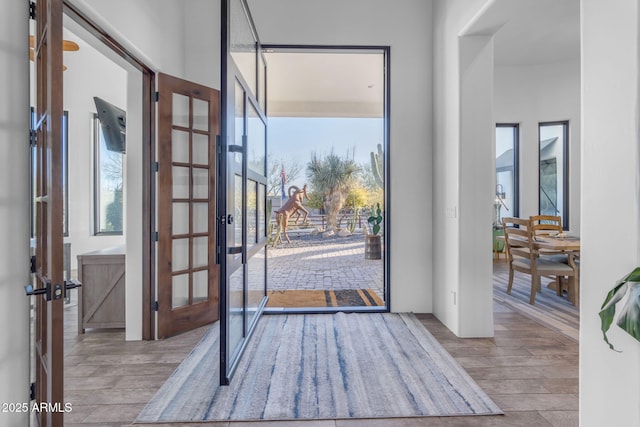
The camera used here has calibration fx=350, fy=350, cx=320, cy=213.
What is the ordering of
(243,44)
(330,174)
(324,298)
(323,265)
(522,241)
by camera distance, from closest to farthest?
(243,44) → (522,241) → (324,298) → (323,265) → (330,174)

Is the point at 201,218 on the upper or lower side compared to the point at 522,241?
upper

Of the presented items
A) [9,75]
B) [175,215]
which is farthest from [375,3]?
[9,75]

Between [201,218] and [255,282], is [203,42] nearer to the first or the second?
[201,218]

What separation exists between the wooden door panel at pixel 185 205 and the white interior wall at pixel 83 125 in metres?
2.95

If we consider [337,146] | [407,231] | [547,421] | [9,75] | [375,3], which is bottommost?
[547,421]

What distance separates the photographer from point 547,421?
1831 millimetres

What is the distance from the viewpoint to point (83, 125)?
5.32 meters

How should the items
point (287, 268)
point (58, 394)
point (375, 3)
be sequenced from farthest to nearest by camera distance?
point (287, 268), point (375, 3), point (58, 394)

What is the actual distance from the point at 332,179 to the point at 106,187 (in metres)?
3.91

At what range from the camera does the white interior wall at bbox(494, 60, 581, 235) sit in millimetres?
5953

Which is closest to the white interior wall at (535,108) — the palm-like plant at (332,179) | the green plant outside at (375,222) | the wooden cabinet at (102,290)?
the green plant outside at (375,222)

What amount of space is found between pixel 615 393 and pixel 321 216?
568cm

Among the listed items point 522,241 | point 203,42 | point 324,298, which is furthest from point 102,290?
point 522,241

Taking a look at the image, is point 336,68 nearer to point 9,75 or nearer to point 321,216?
point 321,216
